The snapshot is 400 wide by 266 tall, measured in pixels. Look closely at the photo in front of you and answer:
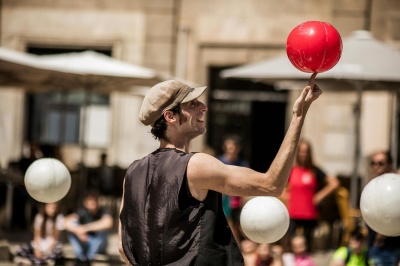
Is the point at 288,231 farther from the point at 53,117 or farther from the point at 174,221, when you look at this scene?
the point at 53,117

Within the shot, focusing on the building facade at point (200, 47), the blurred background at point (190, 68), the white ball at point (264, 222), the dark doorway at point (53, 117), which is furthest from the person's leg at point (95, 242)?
the dark doorway at point (53, 117)

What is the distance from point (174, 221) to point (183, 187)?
6.1 inches

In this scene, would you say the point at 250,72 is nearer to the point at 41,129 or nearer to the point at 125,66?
the point at 125,66

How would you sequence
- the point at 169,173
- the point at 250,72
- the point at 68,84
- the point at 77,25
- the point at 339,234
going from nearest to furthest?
the point at 169,173, the point at 250,72, the point at 339,234, the point at 68,84, the point at 77,25

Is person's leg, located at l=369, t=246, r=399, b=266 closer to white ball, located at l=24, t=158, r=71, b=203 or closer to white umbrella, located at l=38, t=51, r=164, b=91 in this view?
white ball, located at l=24, t=158, r=71, b=203

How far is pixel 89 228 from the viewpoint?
37.0 feet

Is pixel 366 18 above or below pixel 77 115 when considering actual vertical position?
above

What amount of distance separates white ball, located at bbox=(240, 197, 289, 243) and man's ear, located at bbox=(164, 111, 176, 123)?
4.15 ft

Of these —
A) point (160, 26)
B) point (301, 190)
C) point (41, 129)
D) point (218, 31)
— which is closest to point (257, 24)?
point (218, 31)

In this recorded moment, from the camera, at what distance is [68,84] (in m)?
14.8

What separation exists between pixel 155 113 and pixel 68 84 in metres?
10.7

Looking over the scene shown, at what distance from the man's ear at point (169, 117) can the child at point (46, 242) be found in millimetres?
7064

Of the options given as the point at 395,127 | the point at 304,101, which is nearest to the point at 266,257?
the point at 304,101

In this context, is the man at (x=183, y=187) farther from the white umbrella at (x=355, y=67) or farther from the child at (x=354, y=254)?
the white umbrella at (x=355, y=67)
